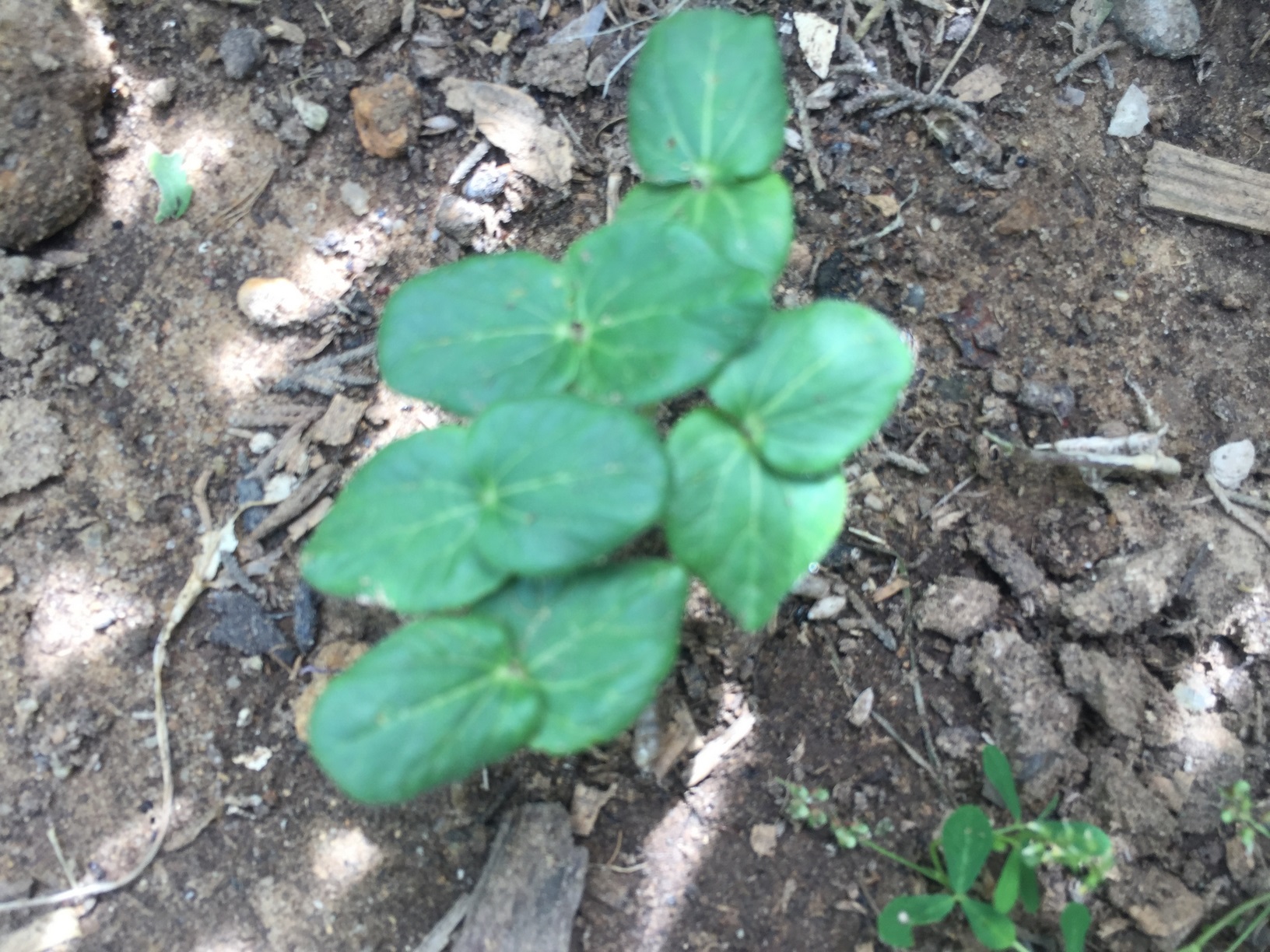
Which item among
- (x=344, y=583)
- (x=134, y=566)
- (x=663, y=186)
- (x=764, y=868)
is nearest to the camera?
(x=344, y=583)

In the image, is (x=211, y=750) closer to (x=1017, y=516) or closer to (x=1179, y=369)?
(x=1017, y=516)

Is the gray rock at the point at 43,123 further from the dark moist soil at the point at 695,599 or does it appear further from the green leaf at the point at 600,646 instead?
the green leaf at the point at 600,646

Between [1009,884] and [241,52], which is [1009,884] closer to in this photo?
[1009,884]

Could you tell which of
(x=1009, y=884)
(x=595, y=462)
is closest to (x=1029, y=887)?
(x=1009, y=884)

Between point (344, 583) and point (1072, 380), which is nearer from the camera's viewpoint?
point (344, 583)

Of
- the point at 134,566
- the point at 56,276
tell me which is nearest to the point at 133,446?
the point at 134,566

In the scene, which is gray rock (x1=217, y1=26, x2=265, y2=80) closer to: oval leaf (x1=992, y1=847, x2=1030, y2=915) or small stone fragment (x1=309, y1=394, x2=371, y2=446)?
small stone fragment (x1=309, y1=394, x2=371, y2=446)

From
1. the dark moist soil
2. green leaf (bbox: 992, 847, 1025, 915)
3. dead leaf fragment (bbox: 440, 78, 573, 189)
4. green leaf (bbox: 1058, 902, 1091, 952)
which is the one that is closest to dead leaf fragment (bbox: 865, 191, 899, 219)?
the dark moist soil

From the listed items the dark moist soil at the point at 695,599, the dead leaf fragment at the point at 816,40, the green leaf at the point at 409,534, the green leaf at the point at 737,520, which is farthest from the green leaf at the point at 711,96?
the dead leaf fragment at the point at 816,40
